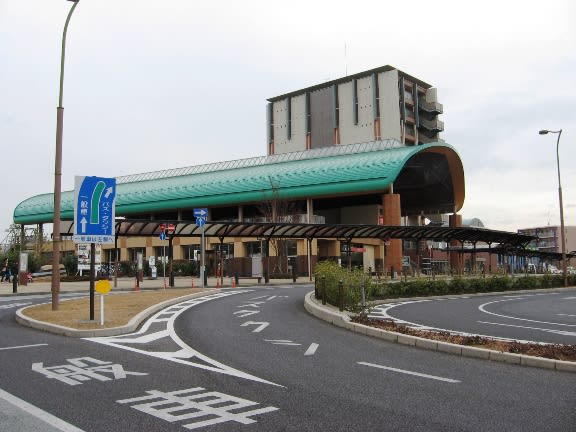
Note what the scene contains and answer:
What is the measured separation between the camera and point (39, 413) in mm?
5652

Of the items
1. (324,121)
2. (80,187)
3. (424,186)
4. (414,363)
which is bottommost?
(414,363)

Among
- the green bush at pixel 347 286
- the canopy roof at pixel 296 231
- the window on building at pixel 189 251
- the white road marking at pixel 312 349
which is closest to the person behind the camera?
the white road marking at pixel 312 349

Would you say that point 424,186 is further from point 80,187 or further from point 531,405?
point 531,405

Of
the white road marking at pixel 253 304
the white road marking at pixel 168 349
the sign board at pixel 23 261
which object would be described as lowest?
the white road marking at pixel 253 304

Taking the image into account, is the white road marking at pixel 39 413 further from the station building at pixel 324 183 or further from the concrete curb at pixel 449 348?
the station building at pixel 324 183

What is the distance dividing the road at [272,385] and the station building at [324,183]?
108 feet

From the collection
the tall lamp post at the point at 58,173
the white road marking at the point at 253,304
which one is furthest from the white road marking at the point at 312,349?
the tall lamp post at the point at 58,173

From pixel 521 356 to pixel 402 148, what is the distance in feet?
179

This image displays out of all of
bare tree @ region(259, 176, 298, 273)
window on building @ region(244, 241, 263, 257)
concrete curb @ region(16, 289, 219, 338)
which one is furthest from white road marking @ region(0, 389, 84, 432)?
window on building @ region(244, 241, 263, 257)

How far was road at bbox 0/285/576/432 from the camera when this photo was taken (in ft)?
17.6

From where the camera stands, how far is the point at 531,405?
5.99 m

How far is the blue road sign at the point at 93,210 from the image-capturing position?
13555 mm

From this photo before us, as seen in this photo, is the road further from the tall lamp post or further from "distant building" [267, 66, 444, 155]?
"distant building" [267, 66, 444, 155]

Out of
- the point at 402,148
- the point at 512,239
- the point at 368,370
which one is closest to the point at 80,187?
the point at 368,370
